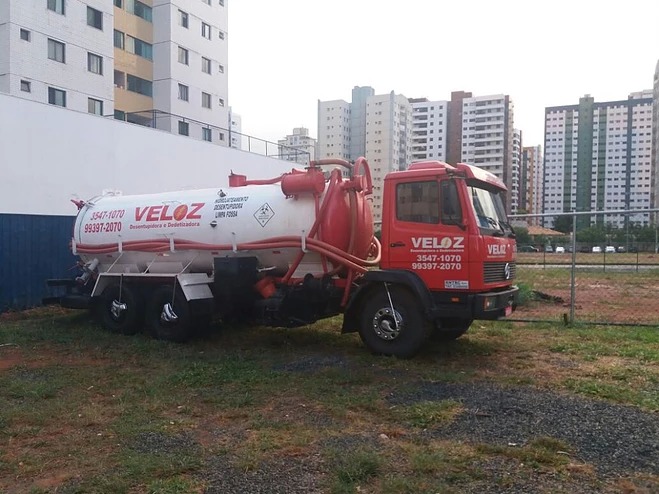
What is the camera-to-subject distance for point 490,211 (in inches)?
323

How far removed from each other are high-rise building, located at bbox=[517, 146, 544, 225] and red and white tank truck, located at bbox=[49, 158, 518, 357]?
88.0 m

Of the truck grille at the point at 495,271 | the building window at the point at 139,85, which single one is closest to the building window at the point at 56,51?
the building window at the point at 139,85

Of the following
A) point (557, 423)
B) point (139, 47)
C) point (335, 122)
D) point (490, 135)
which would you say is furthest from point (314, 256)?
point (490, 135)

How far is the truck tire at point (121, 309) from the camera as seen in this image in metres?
10.3

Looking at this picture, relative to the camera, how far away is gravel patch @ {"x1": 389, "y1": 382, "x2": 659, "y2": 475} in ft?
15.2

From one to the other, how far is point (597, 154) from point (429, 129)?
26433 mm

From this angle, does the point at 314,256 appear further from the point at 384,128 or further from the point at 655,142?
the point at 655,142

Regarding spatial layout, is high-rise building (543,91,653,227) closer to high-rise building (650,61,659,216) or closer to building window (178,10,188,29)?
high-rise building (650,61,659,216)

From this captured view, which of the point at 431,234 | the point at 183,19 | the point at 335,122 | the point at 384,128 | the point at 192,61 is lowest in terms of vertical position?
the point at 431,234

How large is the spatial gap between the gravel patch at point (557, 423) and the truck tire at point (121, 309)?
5.80 m

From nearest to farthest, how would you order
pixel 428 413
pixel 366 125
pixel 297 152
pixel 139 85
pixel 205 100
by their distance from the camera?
pixel 428 413
pixel 297 152
pixel 139 85
pixel 205 100
pixel 366 125

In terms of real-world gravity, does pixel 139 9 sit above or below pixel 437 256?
above

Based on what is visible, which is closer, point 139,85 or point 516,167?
point 139,85

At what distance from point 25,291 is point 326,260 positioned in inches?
330
